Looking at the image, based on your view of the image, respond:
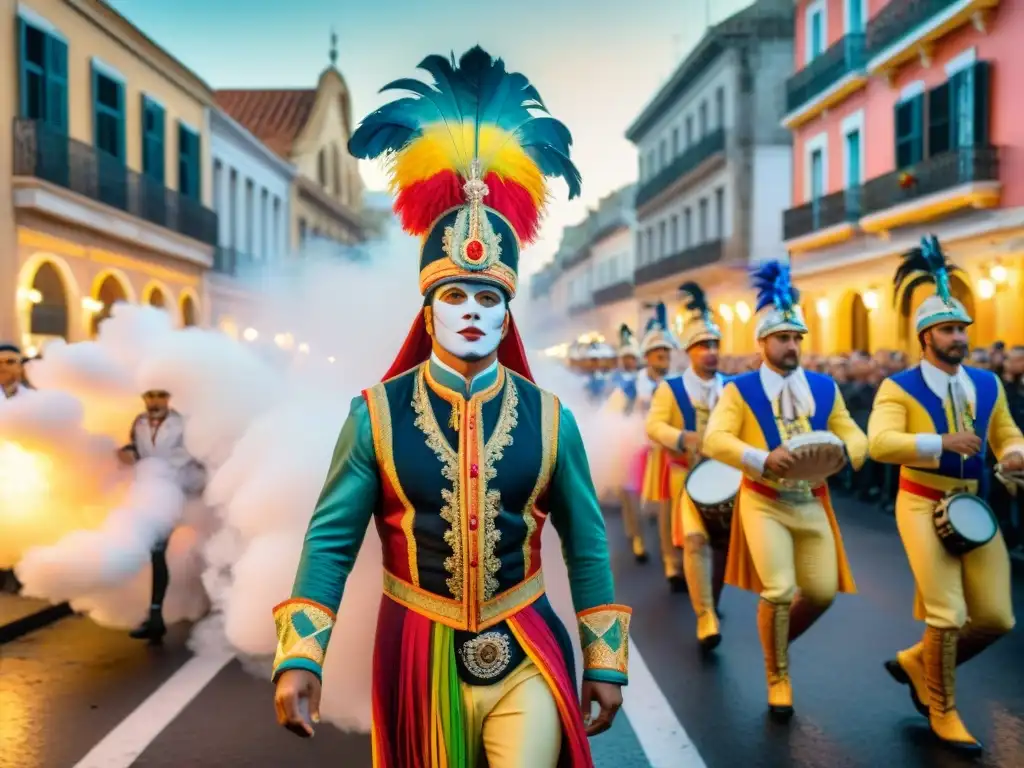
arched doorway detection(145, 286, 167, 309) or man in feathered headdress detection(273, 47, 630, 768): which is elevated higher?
arched doorway detection(145, 286, 167, 309)

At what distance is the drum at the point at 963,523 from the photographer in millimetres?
5277

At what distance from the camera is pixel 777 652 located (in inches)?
229

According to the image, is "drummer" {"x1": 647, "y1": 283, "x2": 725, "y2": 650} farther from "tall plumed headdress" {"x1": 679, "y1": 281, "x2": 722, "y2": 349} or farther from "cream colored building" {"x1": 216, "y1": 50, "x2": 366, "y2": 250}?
"cream colored building" {"x1": 216, "y1": 50, "x2": 366, "y2": 250}

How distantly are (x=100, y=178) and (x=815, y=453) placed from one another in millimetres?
18097

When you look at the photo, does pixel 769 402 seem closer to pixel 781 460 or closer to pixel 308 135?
pixel 781 460

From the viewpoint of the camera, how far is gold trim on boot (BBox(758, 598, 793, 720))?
5.75m

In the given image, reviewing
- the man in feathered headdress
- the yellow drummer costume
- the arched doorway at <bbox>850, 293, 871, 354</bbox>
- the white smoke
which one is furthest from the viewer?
the arched doorway at <bbox>850, 293, 871, 354</bbox>

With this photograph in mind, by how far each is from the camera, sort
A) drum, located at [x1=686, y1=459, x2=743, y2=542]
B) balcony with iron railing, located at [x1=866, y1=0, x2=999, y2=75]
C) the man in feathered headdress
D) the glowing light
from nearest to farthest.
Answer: the man in feathered headdress < drum, located at [x1=686, y1=459, x2=743, y2=542] < the glowing light < balcony with iron railing, located at [x1=866, y1=0, x2=999, y2=75]

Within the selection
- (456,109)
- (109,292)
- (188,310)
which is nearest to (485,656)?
(456,109)

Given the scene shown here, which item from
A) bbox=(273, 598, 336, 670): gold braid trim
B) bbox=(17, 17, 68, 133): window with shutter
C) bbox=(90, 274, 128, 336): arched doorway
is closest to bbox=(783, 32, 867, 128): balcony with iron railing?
bbox=(90, 274, 128, 336): arched doorway

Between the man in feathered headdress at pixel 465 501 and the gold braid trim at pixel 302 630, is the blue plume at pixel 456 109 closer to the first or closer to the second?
the man in feathered headdress at pixel 465 501

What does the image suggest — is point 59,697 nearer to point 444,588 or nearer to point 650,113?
point 444,588

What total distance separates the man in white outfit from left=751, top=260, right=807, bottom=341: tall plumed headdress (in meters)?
3.80

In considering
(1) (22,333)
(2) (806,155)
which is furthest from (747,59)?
(1) (22,333)
